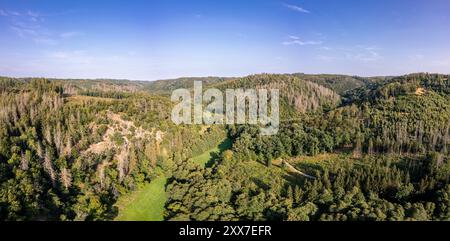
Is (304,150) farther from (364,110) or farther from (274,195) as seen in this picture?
(364,110)

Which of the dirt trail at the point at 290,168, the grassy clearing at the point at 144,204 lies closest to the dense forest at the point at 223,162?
the dirt trail at the point at 290,168

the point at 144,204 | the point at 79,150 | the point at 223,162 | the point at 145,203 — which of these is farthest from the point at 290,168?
the point at 79,150

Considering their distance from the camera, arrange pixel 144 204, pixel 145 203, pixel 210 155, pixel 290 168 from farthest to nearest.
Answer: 1. pixel 210 155
2. pixel 290 168
3. pixel 145 203
4. pixel 144 204

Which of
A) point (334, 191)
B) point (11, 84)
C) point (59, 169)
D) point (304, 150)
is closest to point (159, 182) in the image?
point (59, 169)

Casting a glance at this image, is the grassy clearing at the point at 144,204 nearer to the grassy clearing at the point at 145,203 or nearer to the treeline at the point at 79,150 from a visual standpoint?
the grassy clearing at the point at 145,203

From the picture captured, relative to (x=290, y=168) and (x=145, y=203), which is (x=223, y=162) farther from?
(x=145, y=203)

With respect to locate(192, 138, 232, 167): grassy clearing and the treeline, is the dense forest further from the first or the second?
locate(192, 138, 232, 167): grassy clearing

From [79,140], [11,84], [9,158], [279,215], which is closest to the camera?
[279,215]
